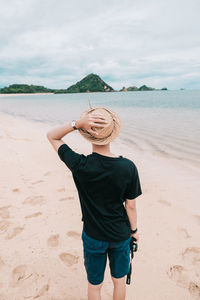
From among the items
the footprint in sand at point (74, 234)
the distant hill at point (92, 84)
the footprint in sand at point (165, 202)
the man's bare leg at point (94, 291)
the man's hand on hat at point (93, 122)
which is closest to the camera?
the man's hand on hat at point (93, 122)

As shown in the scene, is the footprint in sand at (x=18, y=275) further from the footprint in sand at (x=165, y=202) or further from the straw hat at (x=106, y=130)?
the footprint in sand at (x=165, y=202)

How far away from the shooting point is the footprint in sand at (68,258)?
282cm

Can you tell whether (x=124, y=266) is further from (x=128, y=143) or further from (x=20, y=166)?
(x=128, y=143)

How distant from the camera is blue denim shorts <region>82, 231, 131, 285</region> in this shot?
70.5 inches

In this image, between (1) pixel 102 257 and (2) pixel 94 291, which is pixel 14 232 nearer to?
(2) pixel 94 291

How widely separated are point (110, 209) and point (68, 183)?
3.51 m

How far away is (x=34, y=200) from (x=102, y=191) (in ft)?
10.1

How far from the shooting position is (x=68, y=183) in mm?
5137

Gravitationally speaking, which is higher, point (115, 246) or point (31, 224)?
point (115, 246)

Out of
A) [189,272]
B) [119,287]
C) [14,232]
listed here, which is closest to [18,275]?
[14,232]

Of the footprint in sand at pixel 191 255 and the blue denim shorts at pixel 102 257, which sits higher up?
the blue denim shorts at pixel 102 257

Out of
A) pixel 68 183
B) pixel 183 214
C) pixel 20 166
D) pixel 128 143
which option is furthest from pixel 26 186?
pixel 128 143

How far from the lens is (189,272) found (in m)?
2.68

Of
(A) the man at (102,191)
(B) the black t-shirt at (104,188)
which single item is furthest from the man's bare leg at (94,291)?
(B) the black t-shirt at (104,188)
